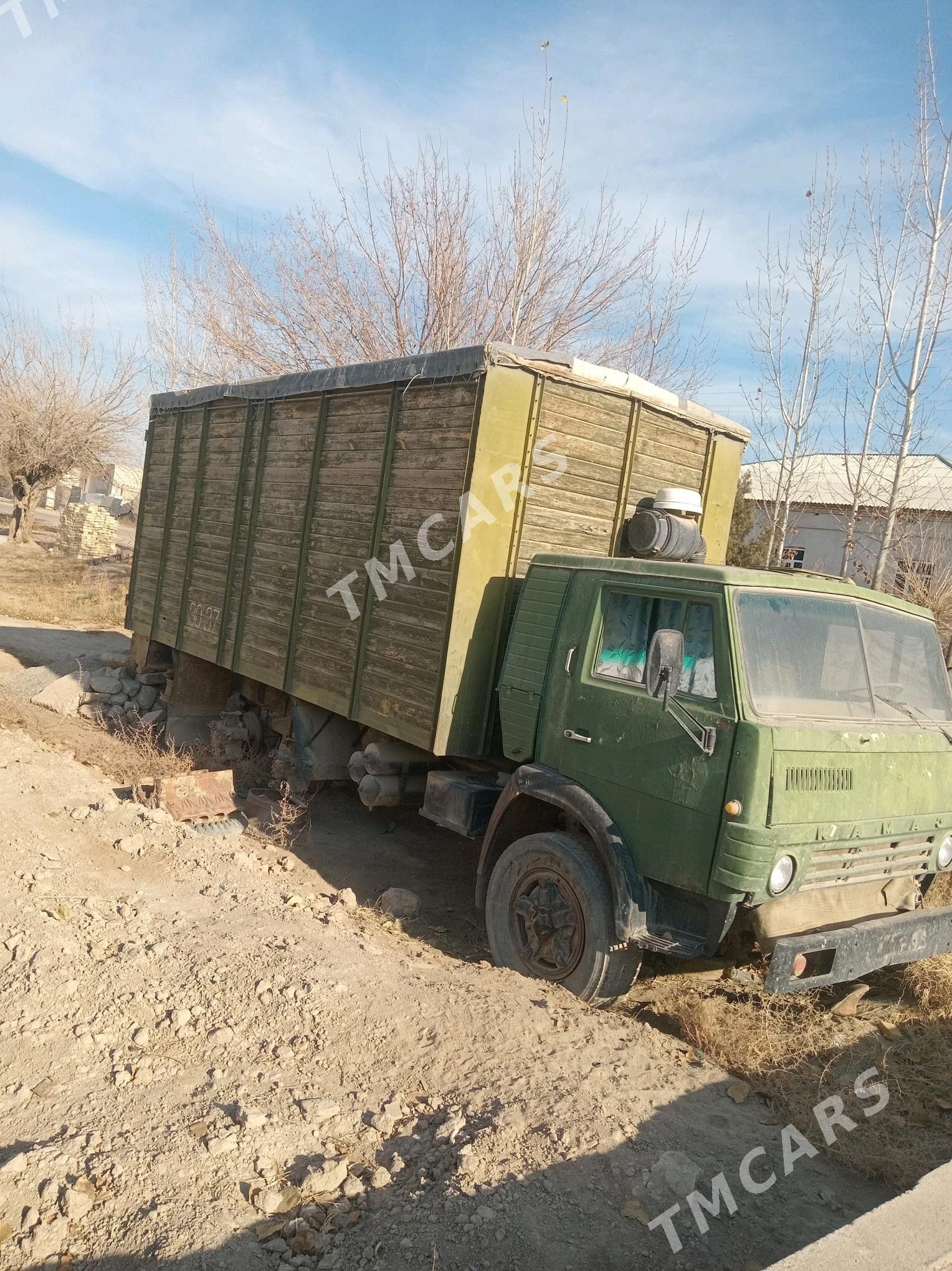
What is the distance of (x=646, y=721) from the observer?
4293mm

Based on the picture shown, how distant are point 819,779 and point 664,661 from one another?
82cm

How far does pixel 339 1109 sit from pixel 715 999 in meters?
2.12

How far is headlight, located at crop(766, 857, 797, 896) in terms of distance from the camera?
3.84m

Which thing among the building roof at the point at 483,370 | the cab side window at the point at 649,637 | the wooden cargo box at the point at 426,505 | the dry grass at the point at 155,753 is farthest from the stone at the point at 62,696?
the cab side window at the point at 649,637

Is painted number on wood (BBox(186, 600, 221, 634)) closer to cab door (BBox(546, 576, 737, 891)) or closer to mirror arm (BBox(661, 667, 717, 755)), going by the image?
cab door (BBox(546, 576, 737, 891))

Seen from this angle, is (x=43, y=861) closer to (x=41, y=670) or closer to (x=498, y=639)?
(x=498, y=639)

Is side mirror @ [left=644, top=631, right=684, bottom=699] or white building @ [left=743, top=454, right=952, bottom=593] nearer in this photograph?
side mirror @ [left=644, top=631, right=684, bottom=699]

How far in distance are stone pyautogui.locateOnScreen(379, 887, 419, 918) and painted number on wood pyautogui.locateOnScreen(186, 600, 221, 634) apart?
11.2 ft

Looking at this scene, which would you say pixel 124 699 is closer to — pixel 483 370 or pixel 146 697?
pixel 146 697

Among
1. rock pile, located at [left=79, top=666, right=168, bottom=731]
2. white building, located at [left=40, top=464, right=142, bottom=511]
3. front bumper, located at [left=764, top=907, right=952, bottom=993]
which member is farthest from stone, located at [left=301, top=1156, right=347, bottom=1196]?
white building, located at [left=40, top=464, right=142, bottom=511]

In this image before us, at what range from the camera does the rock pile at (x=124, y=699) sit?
9297 mm

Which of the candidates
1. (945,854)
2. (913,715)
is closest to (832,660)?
(913,715)

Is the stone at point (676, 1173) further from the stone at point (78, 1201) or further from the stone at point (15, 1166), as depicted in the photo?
the stone at point (15, 1166)

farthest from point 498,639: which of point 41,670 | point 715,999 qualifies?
point 41,670
